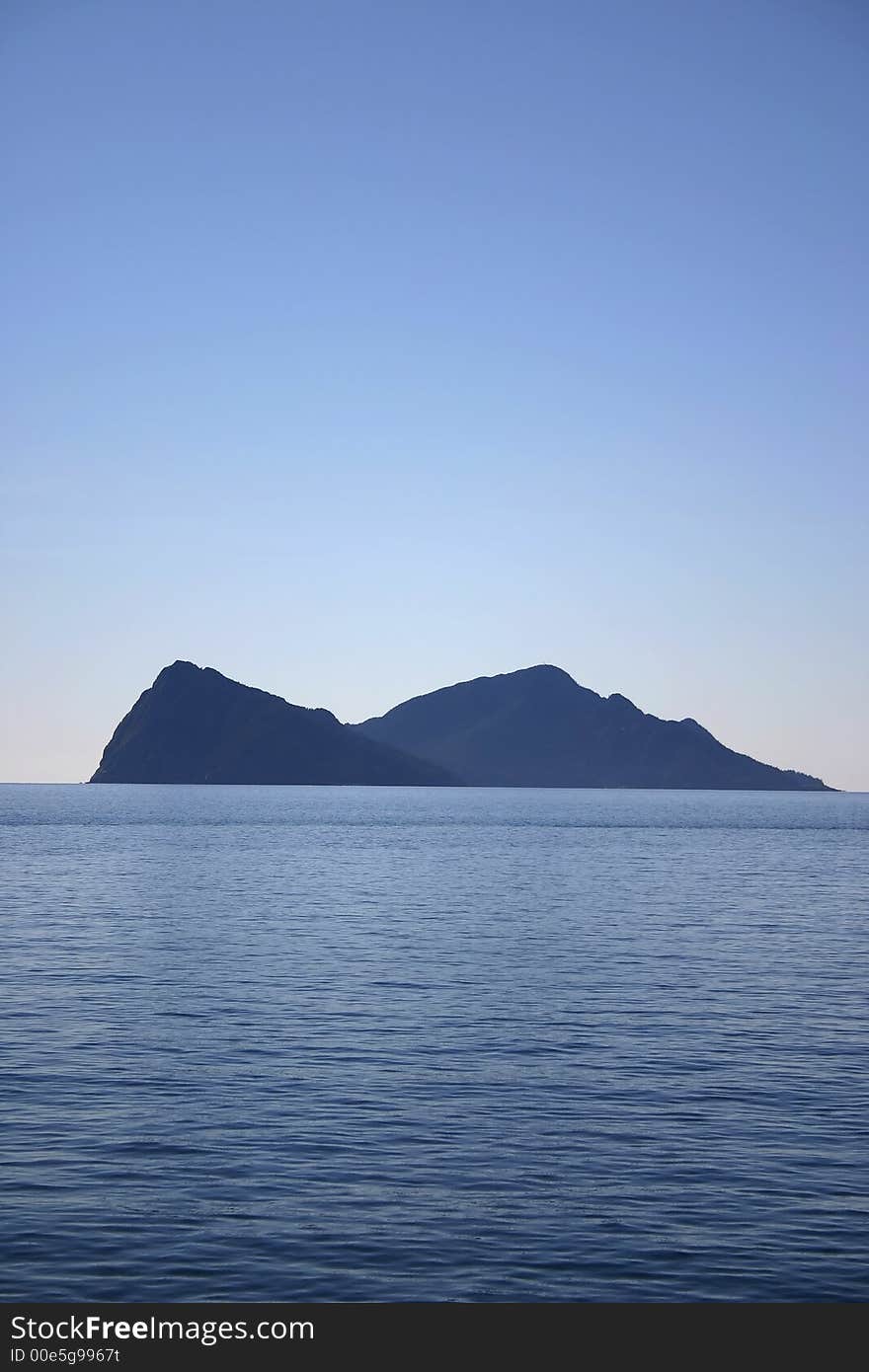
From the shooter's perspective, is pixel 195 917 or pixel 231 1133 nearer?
pixel 231 1133

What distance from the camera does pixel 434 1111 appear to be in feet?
94.2

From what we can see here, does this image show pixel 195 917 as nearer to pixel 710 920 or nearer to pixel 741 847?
pixel 710 920

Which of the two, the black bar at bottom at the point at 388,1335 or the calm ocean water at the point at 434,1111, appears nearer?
the black bar at bottom at the point at 388,1335

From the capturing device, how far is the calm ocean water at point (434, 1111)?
63.0 ft

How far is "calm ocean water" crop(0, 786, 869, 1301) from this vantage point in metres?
19.2

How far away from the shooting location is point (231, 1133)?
26.6 meters

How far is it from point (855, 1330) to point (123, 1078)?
77.0ft

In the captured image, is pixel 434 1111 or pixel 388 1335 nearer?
pixel 388 1335

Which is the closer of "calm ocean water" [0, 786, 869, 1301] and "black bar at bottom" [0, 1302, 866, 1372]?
"black bar at bottom" [0, 1302, 866, 1372]

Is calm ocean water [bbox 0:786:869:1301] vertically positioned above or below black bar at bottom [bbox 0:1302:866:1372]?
below

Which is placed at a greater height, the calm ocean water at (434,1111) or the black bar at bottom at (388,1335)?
the black bar at bottom at (388,1335)

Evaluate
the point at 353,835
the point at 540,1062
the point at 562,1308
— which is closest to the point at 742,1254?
the point at 562,1308

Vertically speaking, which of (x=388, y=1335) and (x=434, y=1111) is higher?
(x=388, y=1335)

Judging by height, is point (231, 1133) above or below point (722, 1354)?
below
